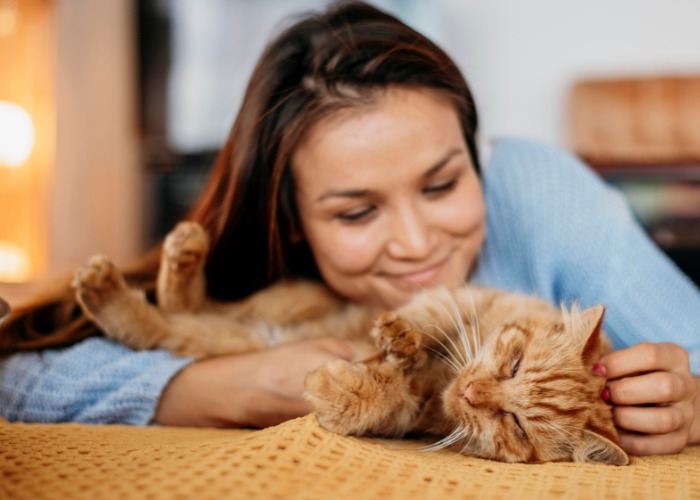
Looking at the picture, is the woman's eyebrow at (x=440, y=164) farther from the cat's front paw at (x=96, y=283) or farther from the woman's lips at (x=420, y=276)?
the cat's front paw at (x=96, y=283)

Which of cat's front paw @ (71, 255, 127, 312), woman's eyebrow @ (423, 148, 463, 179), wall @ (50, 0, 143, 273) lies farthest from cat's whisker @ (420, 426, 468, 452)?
wall @ (50, 0, 143, 273)

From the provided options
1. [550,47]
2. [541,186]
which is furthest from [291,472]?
[550,47]

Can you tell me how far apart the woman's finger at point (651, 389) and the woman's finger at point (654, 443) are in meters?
0.05

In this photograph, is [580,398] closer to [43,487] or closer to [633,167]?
[43,487]

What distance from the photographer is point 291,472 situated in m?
0.73

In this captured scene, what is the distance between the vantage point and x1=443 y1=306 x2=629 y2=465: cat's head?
1.00 meters

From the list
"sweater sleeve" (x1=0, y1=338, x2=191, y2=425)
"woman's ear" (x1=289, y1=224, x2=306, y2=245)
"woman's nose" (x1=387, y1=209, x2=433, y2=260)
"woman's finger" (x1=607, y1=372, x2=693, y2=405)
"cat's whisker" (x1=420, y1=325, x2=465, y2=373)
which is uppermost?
"woman's nose" (x1=387, y1=209, x2=433, y2=260)

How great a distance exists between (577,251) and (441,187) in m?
0.39

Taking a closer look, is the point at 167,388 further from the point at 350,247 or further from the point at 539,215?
the point at 539,215

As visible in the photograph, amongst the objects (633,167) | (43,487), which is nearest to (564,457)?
(43,487)

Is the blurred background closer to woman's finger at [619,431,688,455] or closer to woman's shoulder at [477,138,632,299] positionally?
woman's shoulder at [477,138,632,299]

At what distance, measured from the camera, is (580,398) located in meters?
1.03

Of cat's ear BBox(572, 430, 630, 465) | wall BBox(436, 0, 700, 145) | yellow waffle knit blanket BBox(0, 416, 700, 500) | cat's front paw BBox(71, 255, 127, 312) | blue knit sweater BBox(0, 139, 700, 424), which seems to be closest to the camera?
yellow waffle knit blanket BBox(0, 416, 700, 500)

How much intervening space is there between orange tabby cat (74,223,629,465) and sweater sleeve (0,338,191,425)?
13 centimetres
